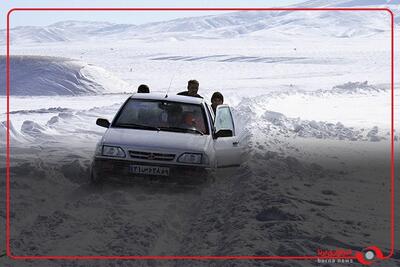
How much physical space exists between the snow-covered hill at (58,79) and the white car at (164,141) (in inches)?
1570

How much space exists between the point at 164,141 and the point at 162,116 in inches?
30.7

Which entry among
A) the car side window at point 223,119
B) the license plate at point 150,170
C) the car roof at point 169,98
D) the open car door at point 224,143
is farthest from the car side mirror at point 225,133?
the license plate at point 150,170

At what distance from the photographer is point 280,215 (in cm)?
727

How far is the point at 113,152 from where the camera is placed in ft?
26.3

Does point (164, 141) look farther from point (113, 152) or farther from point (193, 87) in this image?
point (193, 87)

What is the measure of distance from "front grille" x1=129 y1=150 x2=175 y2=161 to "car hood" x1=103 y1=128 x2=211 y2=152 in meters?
0.07

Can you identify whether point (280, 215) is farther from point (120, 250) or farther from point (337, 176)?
point (337, 176)

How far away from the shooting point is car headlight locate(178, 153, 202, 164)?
316 inches

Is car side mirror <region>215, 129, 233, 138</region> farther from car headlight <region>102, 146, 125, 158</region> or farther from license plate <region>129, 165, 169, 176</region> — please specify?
car headlight <region>102, 146, 125, 158</region>

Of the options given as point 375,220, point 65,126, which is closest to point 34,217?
point 375,220

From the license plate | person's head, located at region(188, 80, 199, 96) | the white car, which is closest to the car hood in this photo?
the white car

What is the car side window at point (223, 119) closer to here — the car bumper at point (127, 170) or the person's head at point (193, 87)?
the person's head at point (193, 87)

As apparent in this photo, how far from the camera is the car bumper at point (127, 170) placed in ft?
26.1

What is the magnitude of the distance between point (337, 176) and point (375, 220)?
322 cm
